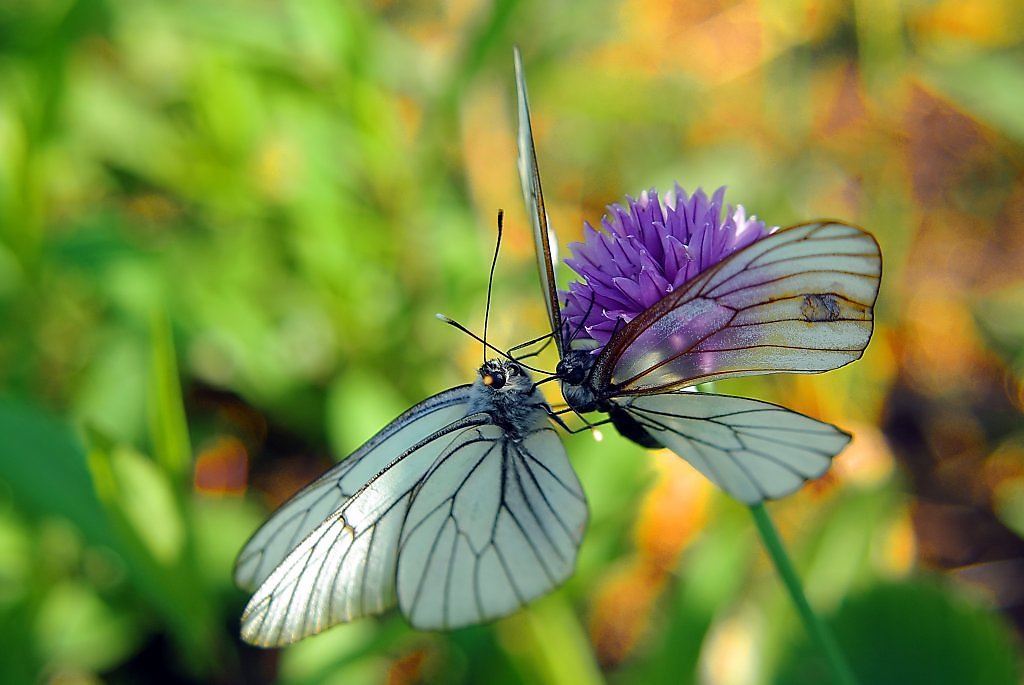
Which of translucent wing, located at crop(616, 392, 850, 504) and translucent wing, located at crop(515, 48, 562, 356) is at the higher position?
translucent wing, located at crop(515, 48, 562, 356)

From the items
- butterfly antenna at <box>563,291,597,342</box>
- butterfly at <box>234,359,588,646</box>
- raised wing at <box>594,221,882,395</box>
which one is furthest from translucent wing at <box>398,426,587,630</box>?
raised wing at <box>594,221,882,395</box>

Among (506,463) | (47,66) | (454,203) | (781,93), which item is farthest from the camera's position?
(781,93)

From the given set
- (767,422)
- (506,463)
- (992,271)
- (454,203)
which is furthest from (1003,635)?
(454,203)

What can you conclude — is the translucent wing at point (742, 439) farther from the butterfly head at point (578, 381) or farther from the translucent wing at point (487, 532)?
the translucent wing at point (487, 532)

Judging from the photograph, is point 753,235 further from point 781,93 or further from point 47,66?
point 781,93

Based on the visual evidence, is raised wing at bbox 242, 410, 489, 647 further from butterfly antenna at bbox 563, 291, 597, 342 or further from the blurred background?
the blurred background

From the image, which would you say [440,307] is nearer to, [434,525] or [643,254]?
[434,525]

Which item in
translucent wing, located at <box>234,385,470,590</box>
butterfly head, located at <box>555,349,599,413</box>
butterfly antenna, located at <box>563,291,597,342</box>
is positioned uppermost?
translucent wing, located at <box>234,385,470,590</box>

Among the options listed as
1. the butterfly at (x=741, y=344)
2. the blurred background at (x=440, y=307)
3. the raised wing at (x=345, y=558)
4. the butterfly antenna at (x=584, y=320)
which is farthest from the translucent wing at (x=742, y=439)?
the blurred background at (x=440, y=307)
